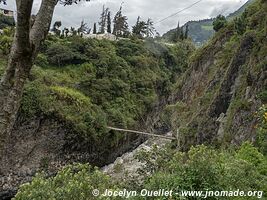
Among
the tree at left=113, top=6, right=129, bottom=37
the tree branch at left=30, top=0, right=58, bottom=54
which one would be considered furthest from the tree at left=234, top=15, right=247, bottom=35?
the tree at left=113, top=6, right=129, bottom=37

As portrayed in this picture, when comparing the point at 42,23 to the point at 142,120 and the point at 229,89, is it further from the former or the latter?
the point at 142,120

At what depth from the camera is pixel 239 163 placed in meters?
4.55

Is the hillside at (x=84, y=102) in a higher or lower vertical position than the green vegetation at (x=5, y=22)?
lower

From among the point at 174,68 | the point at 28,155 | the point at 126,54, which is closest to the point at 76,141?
the point at 28,155

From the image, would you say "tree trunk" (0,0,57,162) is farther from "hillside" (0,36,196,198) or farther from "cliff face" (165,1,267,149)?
"hillside" (0,36,196,198)

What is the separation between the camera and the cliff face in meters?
11.3

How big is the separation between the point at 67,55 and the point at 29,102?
7.72 m

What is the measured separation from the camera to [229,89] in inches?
546

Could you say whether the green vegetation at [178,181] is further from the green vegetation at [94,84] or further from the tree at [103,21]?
the tree at [103,21]

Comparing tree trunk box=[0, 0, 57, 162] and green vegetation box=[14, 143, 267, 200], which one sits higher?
tree trunk box=[0, 0, 57, 162]

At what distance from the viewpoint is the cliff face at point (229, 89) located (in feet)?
37.1

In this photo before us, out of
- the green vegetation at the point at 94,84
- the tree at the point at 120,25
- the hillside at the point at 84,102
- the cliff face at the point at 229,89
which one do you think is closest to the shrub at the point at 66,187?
the cliff face at the point at 229,89

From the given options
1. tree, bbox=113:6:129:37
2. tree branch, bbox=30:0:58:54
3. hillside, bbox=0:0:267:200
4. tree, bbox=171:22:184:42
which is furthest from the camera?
tree, bbox=171:22:184:42

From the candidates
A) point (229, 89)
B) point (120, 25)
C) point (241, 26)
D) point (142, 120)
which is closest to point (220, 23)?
point (241, 26)
